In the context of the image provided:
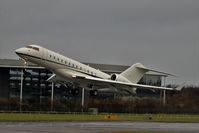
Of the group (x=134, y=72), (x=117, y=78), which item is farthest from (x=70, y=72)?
(x=134, y=72)

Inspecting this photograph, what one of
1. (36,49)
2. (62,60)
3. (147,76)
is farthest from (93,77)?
(147,76)

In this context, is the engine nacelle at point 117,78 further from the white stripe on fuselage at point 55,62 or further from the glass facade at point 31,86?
the glass facade at point 31,86

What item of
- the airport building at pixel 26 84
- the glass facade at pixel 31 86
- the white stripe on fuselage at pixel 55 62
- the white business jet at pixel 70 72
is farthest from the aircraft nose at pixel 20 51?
the airport building at pixel 26 84

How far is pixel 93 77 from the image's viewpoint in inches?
2803

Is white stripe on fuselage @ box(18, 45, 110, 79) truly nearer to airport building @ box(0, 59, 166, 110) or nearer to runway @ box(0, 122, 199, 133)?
runway @ box(0, 122, 199, 133)

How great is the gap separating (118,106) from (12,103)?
23321mm

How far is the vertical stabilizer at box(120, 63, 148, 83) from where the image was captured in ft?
269

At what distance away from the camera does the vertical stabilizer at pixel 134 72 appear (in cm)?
8206

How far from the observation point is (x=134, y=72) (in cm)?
8250

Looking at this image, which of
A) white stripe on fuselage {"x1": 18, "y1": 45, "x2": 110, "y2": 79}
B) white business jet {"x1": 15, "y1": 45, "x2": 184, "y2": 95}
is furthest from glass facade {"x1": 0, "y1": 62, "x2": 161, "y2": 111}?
white stripe on fuselage {"x1": 18, "y1": 45, "x2": 110, "y2": 79}

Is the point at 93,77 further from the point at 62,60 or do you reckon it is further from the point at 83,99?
the point at 83,99

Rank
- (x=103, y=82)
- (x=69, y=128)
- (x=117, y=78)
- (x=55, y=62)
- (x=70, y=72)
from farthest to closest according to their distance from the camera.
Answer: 1. (x=117, y=78)
2. (x=103, y=82)
3. (x=70, y=72)
4. (x=55, y=62)
5. (x=69, y=128)

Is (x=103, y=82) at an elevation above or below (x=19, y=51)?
below

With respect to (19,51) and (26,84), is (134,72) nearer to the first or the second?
(19,51)
